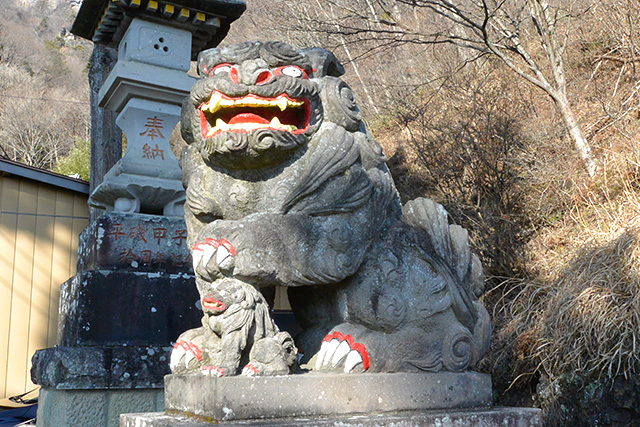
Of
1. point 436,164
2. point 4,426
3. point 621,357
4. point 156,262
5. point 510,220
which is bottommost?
point 4,426

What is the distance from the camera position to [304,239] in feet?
6.75

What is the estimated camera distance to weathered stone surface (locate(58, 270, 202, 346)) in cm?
347

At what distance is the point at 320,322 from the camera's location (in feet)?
7.45

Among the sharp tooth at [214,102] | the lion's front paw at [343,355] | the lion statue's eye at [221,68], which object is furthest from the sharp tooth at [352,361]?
the lion statue's eye at [221,68]

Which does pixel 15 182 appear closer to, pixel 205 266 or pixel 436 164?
pixel 436 164

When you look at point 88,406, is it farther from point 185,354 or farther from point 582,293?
point 582,293

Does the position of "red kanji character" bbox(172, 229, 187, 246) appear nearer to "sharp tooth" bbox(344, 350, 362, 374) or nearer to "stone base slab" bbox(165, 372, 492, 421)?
"stone base slab" bbox(165, 372, 492, 421)

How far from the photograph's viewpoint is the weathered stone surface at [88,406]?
10.8 ft

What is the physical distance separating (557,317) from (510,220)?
4.82 ft

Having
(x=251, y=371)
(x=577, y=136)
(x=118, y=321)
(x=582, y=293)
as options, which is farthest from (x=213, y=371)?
(x=577, y=136)

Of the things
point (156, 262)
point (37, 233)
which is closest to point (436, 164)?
point (156, 262)

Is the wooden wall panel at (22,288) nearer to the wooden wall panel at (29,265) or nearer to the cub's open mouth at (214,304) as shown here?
the wooden wall panel at (29,265)

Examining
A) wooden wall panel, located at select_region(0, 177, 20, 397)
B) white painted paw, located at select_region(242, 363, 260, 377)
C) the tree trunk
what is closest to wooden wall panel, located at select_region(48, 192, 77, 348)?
wooden wall panel, located at select_region(0, 177, 20, 397)

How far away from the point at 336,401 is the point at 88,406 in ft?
6.49
